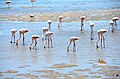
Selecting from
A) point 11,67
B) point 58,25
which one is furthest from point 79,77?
point 58,25

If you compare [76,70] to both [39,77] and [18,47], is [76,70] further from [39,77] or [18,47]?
[18,47]

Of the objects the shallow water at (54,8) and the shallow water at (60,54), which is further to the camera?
the shallow water at (54,8)

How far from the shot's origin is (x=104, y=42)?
17.1 m

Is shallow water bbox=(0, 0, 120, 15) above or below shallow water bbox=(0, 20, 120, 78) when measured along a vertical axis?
above

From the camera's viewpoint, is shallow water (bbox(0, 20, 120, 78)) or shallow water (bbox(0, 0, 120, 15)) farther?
shallow water (bbox(0, 0, 120, 15))

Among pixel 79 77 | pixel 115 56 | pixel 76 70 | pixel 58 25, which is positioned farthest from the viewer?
pixel 58 25

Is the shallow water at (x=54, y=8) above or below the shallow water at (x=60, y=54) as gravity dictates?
above

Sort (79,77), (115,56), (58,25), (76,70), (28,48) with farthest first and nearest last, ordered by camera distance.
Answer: (58,25), (28,48), (115,56), (76,70), (79,77)

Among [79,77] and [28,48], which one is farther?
[28,48]

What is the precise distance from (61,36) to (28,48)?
11.9 ft

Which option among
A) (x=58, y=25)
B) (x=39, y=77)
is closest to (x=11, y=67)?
(x=39, y=77)

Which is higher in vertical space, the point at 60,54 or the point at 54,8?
the point at 54,8

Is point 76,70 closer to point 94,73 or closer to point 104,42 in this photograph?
point 94,73

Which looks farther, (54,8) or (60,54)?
(54,8)
